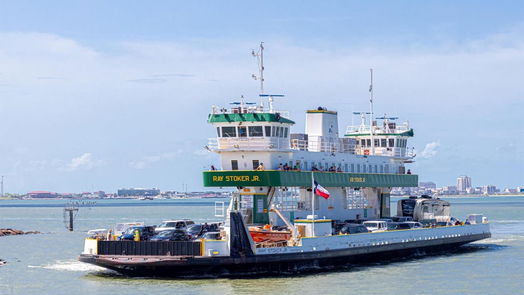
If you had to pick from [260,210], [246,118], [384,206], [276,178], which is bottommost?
[260,210]

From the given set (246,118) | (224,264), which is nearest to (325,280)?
(224,264)

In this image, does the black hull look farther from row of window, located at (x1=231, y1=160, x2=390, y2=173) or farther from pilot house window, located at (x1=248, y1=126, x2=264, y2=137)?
pilot house window, located at (x1=248, y1=126, x2=264, y2=137)

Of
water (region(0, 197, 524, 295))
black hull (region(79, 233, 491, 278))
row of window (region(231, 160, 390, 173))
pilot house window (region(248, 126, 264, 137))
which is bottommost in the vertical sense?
water (region(0, 197, 524, 295))

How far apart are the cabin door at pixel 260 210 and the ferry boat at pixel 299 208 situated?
6 cm

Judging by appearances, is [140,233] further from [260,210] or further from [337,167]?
[337,167]

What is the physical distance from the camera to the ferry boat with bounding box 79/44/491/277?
4350cm

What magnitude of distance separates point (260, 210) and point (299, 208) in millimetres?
4324

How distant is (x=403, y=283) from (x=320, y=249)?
549 centimetres

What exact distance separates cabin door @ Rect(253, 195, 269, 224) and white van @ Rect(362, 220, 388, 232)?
7.63m

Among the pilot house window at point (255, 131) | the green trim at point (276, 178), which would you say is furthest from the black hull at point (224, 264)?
the pilot house window at point (255, 131)

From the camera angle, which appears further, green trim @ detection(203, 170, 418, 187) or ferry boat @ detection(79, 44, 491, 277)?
green trim @ detection(203, 170, 418, 187)

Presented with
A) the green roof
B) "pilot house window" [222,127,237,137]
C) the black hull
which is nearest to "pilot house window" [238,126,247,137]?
"pilot house window" [222,127,237,137]

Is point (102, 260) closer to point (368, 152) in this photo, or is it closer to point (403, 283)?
point (403, 283)

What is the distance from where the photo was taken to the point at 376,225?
54.8m
